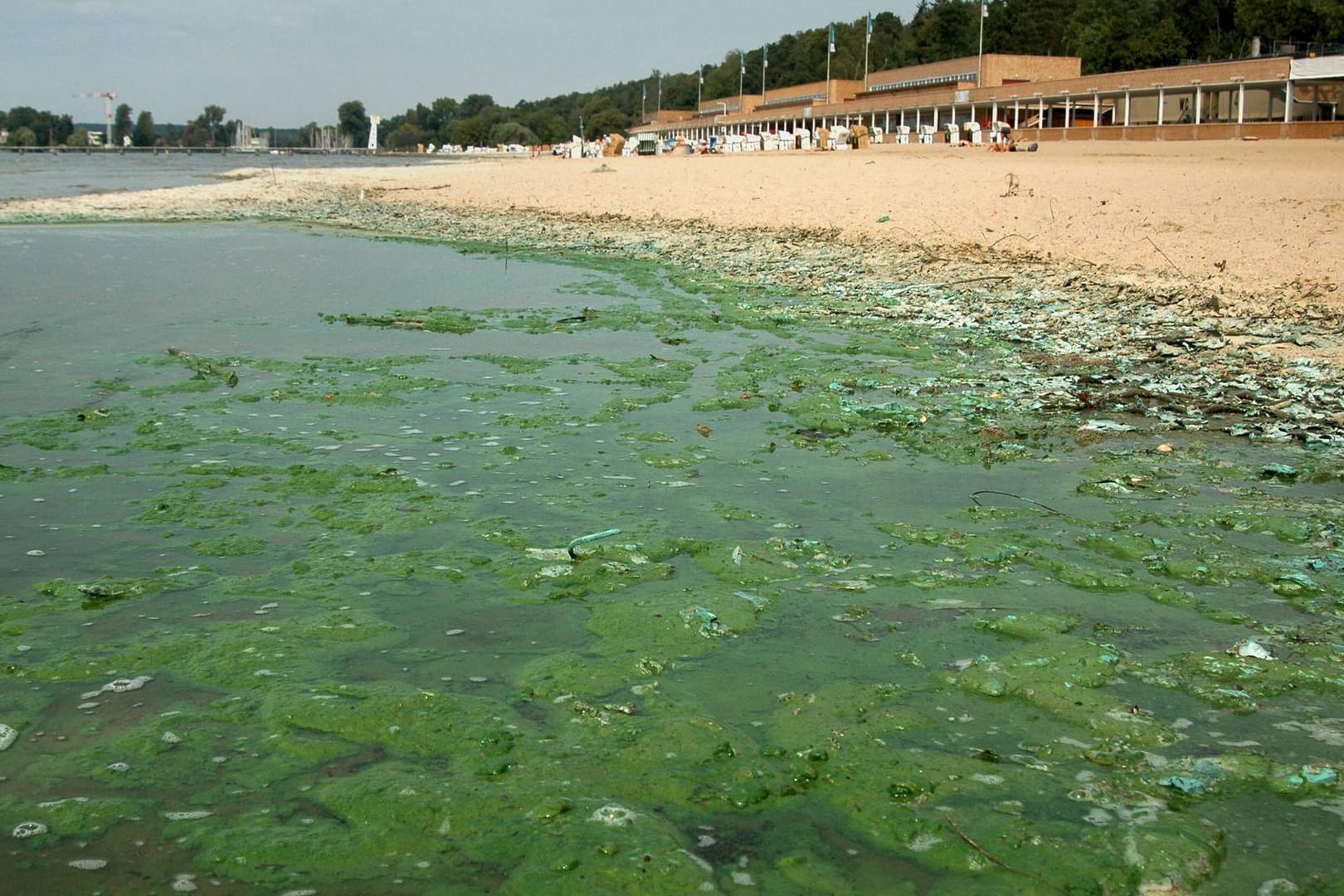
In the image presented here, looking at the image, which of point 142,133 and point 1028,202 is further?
point 142,133

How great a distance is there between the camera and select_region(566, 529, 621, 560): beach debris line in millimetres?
5121

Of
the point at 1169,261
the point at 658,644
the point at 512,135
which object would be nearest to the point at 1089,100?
the point at 1169,261

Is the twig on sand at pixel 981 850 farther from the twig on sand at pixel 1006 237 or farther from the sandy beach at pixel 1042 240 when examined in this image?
the twig on sand at pixel 1006 237

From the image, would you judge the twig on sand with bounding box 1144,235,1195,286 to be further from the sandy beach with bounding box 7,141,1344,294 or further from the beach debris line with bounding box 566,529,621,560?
the beach debris line with bounding box 566,529,621,560

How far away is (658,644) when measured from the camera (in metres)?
4.28

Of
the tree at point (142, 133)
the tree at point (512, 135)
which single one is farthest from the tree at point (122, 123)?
the tree at point (512, 135)

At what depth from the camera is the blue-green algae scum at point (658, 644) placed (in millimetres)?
3031

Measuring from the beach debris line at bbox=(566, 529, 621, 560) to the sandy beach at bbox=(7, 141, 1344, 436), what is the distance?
4378mm

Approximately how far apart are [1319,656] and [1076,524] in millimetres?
1535

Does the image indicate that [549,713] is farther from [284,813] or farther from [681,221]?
[681,221]

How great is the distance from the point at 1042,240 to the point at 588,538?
11192 mm

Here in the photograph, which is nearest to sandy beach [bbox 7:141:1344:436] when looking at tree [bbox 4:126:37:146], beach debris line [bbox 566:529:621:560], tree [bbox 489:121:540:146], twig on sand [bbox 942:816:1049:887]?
beach debris line [bbox 566:529:621:560]

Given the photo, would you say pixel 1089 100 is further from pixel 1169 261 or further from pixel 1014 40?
pixel 1169 261

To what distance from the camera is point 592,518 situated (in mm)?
5617
